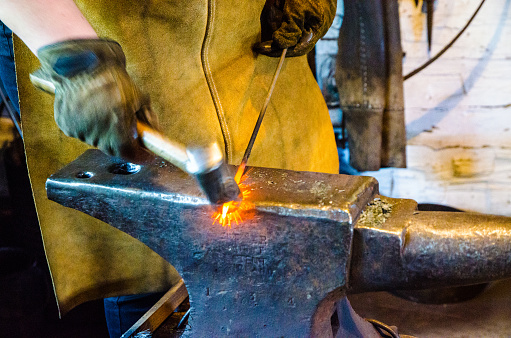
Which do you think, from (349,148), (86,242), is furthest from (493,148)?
(86,242)

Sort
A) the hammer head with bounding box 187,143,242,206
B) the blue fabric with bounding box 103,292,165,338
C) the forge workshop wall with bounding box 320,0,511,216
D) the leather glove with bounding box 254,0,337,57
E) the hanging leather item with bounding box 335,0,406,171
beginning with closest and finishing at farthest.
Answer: the hammer head with bounding box 187,143,242,206 → the leather glove with bounding box 254,0,337,57 → the blue fabric with bounding box 103,292,165,338 → the hanging leather item with bounding box 335,0,406,171 → the forge workshop wall with bounding box 320,0,511,216

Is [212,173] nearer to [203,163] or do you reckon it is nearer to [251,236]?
[203,163]

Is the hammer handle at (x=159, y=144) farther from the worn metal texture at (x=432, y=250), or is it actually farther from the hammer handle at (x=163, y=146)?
the worn metal texture at (x=432, y=250)

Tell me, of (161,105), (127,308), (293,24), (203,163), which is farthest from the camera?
(127,308)

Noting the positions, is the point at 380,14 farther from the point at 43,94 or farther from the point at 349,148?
the point at 43,94

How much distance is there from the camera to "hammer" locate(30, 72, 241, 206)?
76 centimetres

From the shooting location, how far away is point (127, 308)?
1.50 m

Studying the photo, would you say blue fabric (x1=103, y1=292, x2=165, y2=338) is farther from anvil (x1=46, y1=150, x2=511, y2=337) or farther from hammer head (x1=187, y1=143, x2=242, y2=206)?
hammer head (x1=187, y1=143, x2=242, y2=206)

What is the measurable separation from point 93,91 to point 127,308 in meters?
0.94

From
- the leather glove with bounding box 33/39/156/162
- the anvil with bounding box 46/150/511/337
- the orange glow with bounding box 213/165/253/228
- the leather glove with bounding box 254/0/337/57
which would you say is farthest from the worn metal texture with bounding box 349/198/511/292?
the leather glove with bounding box 254/0/337/57

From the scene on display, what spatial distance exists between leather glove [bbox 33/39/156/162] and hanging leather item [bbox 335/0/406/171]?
1.70m

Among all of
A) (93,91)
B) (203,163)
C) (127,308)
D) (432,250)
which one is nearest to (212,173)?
(203,163)

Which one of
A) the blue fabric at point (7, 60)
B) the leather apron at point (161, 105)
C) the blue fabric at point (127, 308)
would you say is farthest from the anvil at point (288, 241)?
the blue fabric at point (127, 308)

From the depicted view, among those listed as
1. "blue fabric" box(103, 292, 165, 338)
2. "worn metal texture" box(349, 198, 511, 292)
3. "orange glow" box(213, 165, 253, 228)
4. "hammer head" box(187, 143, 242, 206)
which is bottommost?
"blue fabric" box(103, 292, 165, 338)
